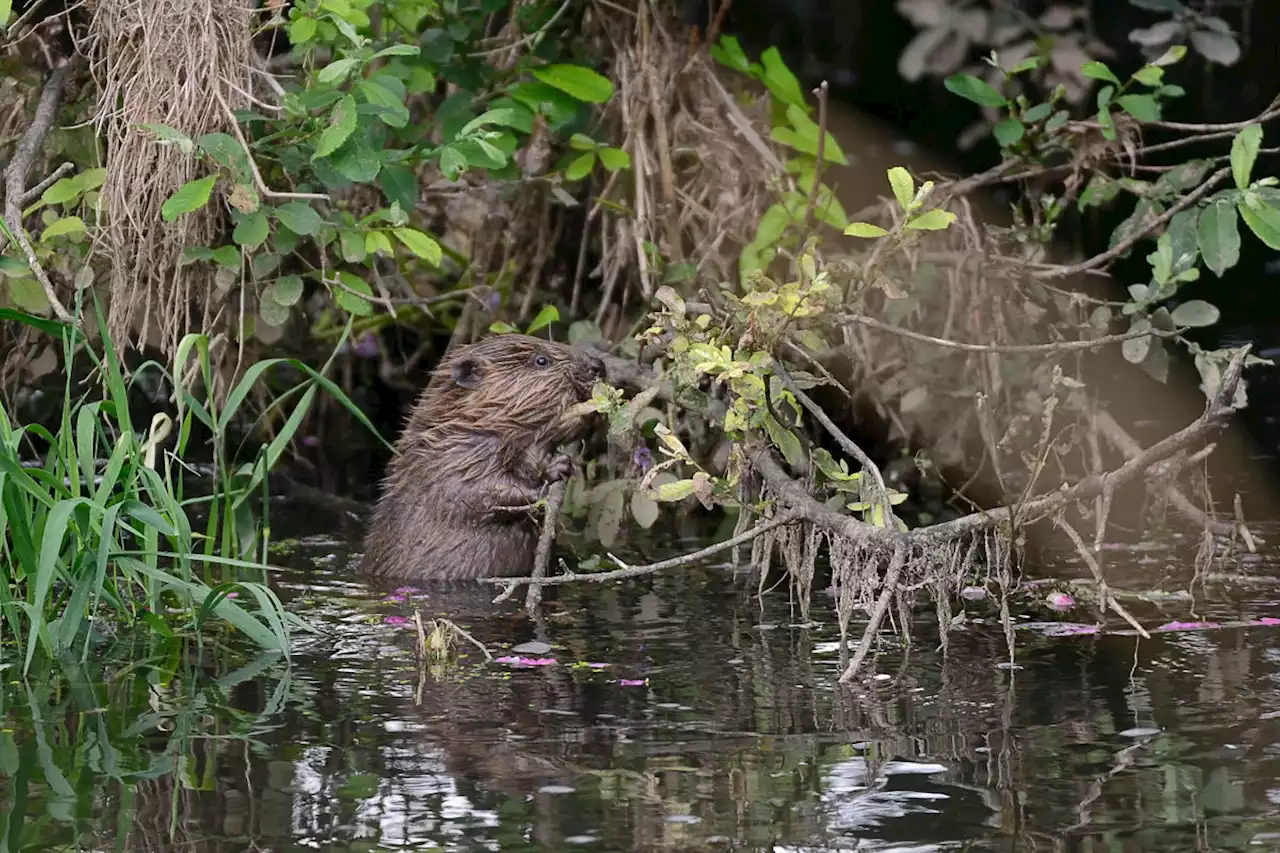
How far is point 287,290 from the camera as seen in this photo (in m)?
5.85

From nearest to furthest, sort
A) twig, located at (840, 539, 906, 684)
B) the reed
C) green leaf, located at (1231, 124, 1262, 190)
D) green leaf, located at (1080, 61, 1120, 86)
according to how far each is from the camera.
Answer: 1. twig, located at (840, 539, 906, 684)
2. the reed
3. green leaf, located at (1231, 124, 1262, 190)
4. green leaf, located at (1080, 61, 1120, 86)

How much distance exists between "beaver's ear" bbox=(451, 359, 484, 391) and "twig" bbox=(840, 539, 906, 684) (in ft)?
6.96

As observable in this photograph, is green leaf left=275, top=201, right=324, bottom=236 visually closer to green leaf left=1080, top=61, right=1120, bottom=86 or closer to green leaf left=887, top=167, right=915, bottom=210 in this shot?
green leaf left=887, top=167, right=915, bottom=210

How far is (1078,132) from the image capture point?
20.3 ft

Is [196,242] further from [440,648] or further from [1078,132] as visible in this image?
[1078,132]

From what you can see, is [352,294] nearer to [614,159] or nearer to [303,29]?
[303,29]

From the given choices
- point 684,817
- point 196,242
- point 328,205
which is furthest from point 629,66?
point 684,817

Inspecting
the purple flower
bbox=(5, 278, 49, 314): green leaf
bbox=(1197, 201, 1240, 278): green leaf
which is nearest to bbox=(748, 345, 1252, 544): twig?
bbox=(1197, 201, 1240, 278): green leaf

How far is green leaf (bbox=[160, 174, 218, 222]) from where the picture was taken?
207 inches

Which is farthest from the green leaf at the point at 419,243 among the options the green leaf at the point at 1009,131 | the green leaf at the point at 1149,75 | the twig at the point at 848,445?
the green leaf at the point at 1149,75

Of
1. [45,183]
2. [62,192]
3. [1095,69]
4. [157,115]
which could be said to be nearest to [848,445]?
[1095,69]

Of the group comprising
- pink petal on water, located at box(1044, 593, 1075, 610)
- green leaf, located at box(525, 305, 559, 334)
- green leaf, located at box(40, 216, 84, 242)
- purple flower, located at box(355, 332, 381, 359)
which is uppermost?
purple flower, located at box(355, 332, 381, 359)

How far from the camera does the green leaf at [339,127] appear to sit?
5.11m

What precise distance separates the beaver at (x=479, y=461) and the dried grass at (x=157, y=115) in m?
0.83
